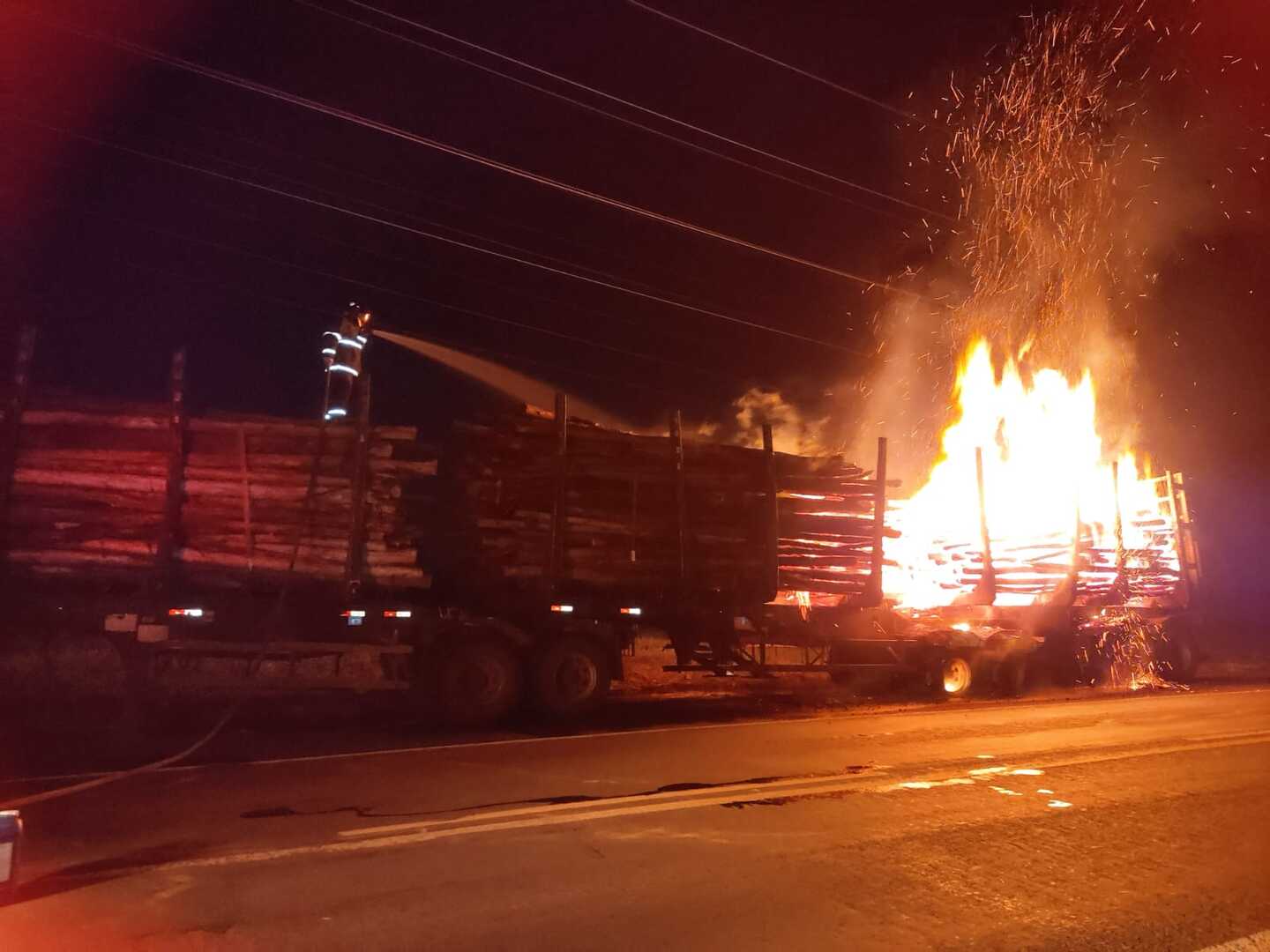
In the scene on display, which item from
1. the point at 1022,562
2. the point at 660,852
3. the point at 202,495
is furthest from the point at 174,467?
the point at 1022,562

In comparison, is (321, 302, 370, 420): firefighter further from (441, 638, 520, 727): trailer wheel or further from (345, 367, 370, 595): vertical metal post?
(441, 638, 520, 727): trailer wheel

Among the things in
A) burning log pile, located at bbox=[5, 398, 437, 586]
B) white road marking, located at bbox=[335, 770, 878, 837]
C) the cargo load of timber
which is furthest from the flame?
burning log pile, located at bbox=[5, 398, 437, 586]

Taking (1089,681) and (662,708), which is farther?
(1089,681)

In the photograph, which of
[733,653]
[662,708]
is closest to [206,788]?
[662,708]

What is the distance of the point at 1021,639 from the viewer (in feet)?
57.8

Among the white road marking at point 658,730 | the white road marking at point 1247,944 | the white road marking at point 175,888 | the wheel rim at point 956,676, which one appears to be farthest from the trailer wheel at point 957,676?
the white road marking at point 175,888

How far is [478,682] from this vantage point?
1212 cm

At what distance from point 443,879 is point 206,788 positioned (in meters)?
3.33

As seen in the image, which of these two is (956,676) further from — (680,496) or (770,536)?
(680,496)

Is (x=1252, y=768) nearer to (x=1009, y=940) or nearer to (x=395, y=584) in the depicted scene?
(x=1009, y=940)

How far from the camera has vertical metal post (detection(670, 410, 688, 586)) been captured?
540 inches

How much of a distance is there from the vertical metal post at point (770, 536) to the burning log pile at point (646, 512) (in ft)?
0.07

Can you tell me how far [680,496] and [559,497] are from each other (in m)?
1.92

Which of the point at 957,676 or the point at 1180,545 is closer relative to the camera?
the point at 957,676
